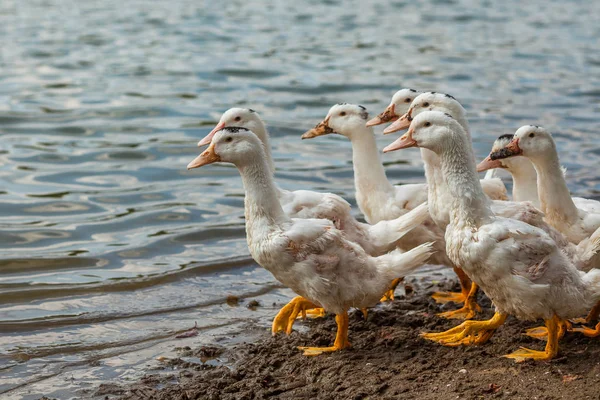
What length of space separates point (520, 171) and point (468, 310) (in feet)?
4.36

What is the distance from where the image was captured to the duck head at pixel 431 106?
7.54 meters

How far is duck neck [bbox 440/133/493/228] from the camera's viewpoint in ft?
20.3

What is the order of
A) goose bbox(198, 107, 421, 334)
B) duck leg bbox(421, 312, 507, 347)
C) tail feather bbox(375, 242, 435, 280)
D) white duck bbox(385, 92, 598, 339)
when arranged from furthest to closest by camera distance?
goose bbox(198, 107, 421, 334) < tail feather bbox(375, 242, 435, 280) < white duck bbox(385, 92, 598, 339) < duck leg bbox(421, 312, 507, 347)

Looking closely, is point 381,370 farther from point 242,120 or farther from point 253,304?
point 242,120

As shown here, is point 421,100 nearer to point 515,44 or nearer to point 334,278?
point 334,278

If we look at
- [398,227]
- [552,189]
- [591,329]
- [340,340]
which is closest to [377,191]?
[398,227]

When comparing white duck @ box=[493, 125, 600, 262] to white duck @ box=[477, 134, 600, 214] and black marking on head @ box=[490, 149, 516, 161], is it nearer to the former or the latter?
black marking on head @ box=[490, 149, 516, 161]

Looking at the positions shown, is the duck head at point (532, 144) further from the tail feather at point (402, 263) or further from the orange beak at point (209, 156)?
the orange beak at point (209, 156)

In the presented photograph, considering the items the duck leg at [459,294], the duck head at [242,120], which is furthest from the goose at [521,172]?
the duck head at [242,120]

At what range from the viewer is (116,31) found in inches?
872

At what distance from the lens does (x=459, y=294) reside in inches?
317

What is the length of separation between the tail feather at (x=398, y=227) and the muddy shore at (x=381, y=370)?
682 millimetres

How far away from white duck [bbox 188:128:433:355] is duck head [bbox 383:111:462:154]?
0.81m

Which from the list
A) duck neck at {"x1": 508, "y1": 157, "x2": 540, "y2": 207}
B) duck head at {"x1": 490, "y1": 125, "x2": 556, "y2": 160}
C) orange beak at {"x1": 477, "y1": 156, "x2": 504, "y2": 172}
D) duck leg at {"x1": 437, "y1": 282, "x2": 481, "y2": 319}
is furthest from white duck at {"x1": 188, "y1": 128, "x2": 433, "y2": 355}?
duck neck at {"x1": 508, "y1": 157, "x2": 540, "y2": 207}
